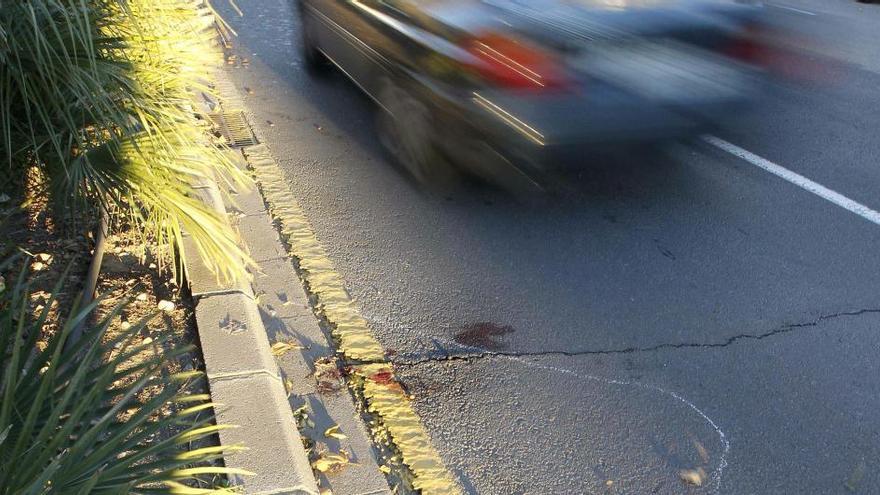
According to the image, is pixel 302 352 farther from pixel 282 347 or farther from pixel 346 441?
pixel 346 441

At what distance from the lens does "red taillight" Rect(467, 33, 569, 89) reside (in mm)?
4715

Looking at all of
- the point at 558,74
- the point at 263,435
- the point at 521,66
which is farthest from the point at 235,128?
the point at 263,435

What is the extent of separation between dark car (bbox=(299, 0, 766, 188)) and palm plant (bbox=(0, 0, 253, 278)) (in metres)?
1.51

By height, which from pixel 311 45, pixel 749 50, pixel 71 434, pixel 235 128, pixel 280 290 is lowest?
pixel 235 128

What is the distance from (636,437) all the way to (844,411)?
97 cm

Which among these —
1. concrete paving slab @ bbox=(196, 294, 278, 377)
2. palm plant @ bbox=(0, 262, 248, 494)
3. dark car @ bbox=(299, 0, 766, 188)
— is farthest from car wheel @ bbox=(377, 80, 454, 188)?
palm plant @ bbox=(0, 262, 248, 494)

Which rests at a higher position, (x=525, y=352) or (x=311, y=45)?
(x=311, y=45)

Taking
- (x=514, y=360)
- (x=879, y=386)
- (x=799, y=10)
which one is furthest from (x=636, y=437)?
(x=799, y=10)

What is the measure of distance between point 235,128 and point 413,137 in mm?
1636

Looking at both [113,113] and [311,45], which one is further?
[311,45]

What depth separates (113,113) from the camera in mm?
3564

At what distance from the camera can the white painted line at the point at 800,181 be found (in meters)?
5.79

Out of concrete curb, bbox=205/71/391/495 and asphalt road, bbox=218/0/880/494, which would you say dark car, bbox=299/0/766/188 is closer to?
asphalt road, bbox=218/0/880/494

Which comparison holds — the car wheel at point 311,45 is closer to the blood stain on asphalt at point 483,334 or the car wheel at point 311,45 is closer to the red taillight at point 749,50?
the red taillight at point 749,50
